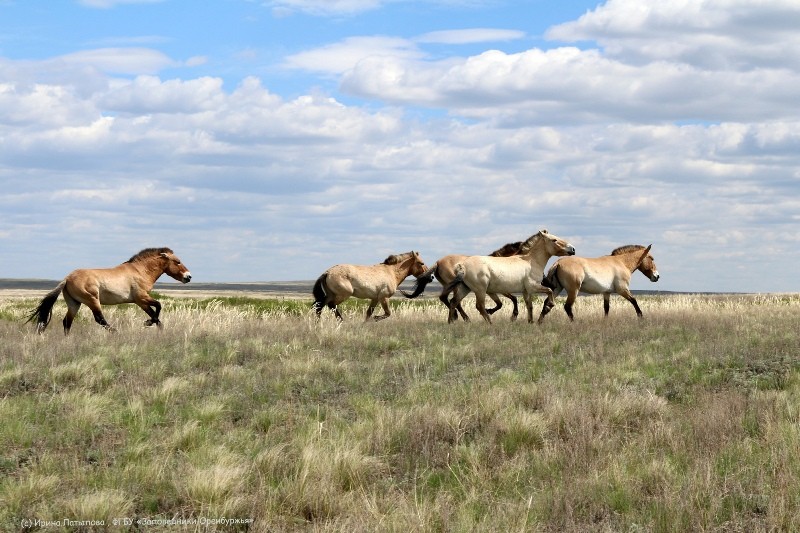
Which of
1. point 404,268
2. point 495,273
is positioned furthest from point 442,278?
point 495,273

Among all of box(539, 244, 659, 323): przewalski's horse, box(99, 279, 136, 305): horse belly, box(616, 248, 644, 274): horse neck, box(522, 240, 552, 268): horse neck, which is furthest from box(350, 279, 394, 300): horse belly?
box(616, 248, 644, 274): horse neck

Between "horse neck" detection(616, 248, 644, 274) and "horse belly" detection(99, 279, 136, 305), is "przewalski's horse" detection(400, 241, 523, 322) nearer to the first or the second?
"horse neck" detection(616, 248, 644, 274)

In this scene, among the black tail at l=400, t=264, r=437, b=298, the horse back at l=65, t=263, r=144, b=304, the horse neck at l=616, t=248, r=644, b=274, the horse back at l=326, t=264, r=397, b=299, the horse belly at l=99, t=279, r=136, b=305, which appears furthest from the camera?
the horse neck at l=616, t=248, r=644, b=274

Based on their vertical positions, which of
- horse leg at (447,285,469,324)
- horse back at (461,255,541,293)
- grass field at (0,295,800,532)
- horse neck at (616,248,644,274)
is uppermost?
horse neck at (616,248,644,274)

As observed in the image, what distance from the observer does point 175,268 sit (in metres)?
19.9

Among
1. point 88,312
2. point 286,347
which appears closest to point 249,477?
point 286,347

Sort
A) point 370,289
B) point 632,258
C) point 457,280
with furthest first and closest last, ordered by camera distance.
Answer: point 632,258
point 370,289
point 457,280

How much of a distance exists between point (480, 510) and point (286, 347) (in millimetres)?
8520

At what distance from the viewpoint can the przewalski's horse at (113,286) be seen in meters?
18.3

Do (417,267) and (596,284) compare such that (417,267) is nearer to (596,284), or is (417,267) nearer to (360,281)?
(360,281)

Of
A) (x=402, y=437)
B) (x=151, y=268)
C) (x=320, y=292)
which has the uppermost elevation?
(x=151, y=268)

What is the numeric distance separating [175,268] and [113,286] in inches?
68.4

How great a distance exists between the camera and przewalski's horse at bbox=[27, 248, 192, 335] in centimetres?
1827

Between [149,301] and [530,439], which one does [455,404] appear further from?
[149,301]
